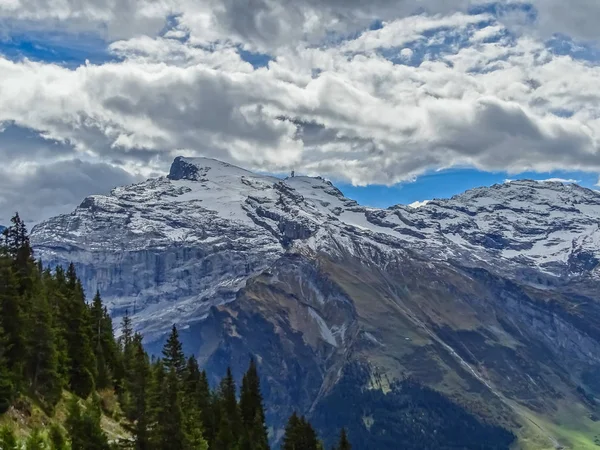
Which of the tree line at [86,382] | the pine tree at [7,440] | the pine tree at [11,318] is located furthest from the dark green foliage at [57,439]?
the pine tree at [11,318]

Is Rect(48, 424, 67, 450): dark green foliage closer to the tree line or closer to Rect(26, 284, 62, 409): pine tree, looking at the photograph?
the tree line

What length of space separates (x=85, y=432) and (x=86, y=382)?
2466 centimetres

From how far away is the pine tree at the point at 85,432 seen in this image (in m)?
70.7

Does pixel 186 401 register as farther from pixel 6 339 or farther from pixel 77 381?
pixel 6 339

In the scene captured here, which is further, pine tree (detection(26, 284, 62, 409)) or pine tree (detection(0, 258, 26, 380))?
pine tree (detection(0, 258, 26, 380))

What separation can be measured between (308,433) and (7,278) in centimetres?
5512

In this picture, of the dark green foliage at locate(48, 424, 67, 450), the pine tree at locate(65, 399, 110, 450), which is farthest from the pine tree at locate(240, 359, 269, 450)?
the dark green foliage at locate(48, 424, 67, 450)

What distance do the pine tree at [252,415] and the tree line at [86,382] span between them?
26 centimetres

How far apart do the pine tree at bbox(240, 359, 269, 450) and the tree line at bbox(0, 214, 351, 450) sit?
262mm

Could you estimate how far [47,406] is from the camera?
82.0 m

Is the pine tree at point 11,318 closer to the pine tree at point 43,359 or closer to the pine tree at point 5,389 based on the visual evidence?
the pine tree at point 43,359

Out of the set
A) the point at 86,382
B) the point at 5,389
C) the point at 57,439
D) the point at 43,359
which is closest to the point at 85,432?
the point at 57,439

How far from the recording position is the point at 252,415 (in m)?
131

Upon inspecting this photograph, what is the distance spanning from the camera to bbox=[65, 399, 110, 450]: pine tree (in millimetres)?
70688
